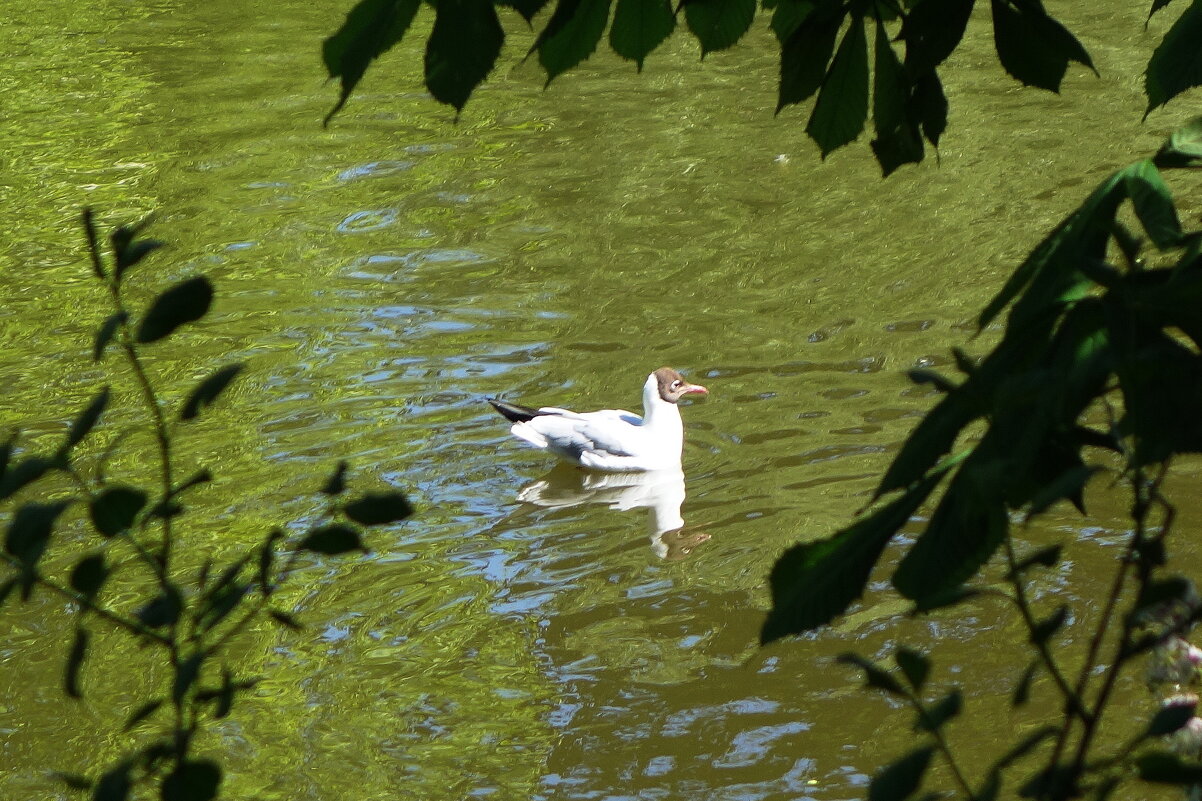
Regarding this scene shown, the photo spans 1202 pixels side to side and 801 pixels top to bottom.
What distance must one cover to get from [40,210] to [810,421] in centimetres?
632

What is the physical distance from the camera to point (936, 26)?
90.4 inches

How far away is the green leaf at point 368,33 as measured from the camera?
1.83m

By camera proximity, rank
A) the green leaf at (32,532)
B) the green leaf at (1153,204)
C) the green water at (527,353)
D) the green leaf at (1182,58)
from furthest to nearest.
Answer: the green water at (527,353) → the green leaf at (1182,58) → the green leaf at (1153,204) → the green leaf at (32,532)

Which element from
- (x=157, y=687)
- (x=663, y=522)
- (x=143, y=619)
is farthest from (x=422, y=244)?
(x=143, y=619)

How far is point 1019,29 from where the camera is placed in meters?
2.29

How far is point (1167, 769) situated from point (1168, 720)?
2.9 inches

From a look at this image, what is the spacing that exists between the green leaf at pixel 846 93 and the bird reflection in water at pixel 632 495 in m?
4.23

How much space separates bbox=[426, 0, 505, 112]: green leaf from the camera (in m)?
1.90

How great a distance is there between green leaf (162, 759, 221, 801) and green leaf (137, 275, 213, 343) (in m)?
0.40

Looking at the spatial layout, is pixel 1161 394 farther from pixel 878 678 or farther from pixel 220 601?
pixel 220 601

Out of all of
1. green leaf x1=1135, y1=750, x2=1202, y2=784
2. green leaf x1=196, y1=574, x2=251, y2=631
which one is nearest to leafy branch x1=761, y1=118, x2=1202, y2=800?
green leaf x1=1135, y1=750, x2=1202, y2=784

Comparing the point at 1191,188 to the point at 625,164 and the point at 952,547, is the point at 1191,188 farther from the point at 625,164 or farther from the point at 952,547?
the point at 952,547

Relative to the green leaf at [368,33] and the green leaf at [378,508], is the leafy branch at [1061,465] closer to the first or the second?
the green leaf at [378,508]

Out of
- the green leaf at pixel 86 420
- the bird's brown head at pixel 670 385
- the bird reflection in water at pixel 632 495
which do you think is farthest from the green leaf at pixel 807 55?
the bird's brown head at pixel 670 385
